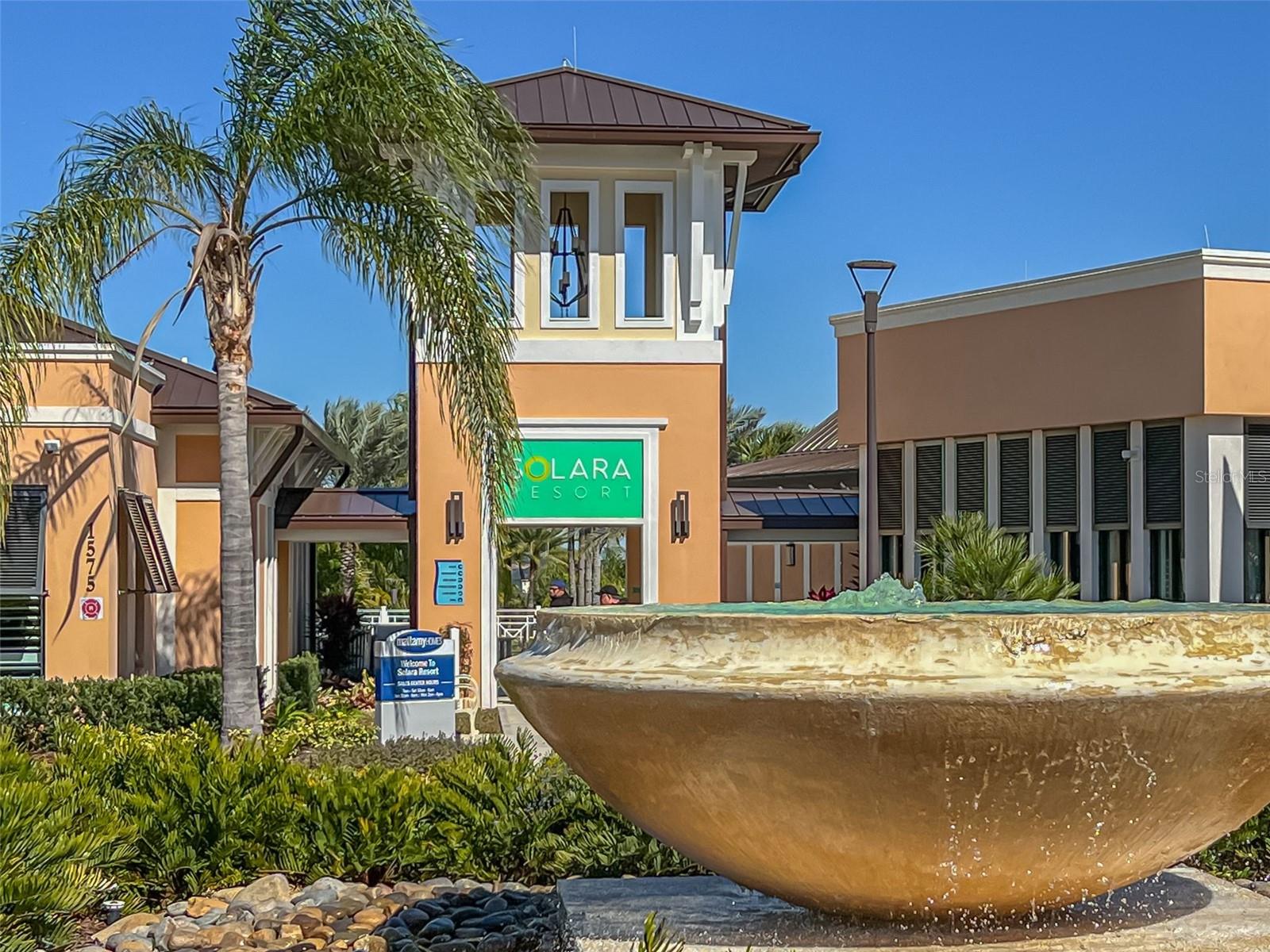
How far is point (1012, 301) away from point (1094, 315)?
1.14 m

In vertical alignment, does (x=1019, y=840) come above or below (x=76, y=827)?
above

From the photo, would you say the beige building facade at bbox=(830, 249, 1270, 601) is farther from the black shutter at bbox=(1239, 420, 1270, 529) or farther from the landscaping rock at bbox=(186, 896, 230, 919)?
the landscaping rock at bbox=(186, 896, 230, 919)

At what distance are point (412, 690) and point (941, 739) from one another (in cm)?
1151

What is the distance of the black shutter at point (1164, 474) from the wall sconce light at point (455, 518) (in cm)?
820

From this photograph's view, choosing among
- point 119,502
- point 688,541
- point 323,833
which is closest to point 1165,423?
point 688,541

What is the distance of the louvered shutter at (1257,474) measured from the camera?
683 inches

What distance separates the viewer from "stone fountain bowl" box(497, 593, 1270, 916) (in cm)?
368

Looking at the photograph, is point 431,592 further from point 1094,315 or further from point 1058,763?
point 1058,763

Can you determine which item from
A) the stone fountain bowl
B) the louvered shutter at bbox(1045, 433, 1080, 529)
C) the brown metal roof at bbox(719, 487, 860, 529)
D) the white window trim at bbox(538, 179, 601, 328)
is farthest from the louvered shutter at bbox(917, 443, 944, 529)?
the stone fountain bowl

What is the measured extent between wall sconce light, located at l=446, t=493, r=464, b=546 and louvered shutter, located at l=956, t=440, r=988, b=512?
643 centimetres

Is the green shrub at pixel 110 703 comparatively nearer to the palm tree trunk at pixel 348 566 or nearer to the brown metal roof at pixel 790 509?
the brown metal roof at pixel 790 509

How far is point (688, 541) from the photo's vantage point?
18.9m

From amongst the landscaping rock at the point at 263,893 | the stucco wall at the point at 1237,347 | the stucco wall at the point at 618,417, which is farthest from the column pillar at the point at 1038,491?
the landscaping rock at the point at 263,893

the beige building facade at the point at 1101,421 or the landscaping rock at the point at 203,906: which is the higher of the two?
the beige building facade at the point at 1101,421
